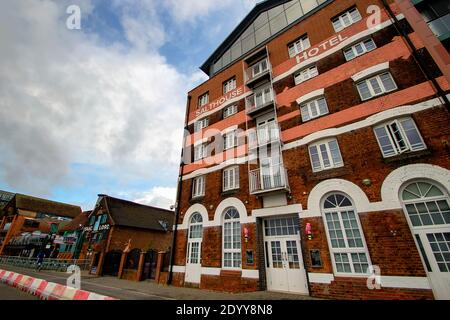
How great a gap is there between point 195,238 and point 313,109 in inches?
425

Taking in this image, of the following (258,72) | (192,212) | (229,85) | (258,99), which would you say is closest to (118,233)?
(192,212)

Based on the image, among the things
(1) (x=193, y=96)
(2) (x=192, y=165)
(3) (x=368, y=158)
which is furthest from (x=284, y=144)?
(1) (x=193, y=96)

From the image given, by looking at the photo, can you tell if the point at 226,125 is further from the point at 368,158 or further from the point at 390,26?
the point at 390,26

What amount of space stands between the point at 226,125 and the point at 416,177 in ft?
35.1

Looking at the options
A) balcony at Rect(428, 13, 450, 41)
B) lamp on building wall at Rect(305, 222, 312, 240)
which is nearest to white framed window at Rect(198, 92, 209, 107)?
lamp on building wall at Rect(305, 222, 312, 240)

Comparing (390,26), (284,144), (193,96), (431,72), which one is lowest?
(284,144)

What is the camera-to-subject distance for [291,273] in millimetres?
9281

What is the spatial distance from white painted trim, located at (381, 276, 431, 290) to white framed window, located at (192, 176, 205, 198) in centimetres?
1037

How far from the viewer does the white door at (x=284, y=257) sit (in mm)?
9078

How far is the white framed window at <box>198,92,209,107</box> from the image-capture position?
58.6 feet

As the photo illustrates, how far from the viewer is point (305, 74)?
476 inches

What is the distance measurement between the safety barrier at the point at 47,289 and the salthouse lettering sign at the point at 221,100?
13.6 m

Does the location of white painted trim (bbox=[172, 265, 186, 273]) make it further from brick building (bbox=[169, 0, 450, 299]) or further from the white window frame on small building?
the white window frame on small building

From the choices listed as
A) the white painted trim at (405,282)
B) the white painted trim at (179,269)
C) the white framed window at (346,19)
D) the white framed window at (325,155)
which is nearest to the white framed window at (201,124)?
the white framed window at (325,155)
